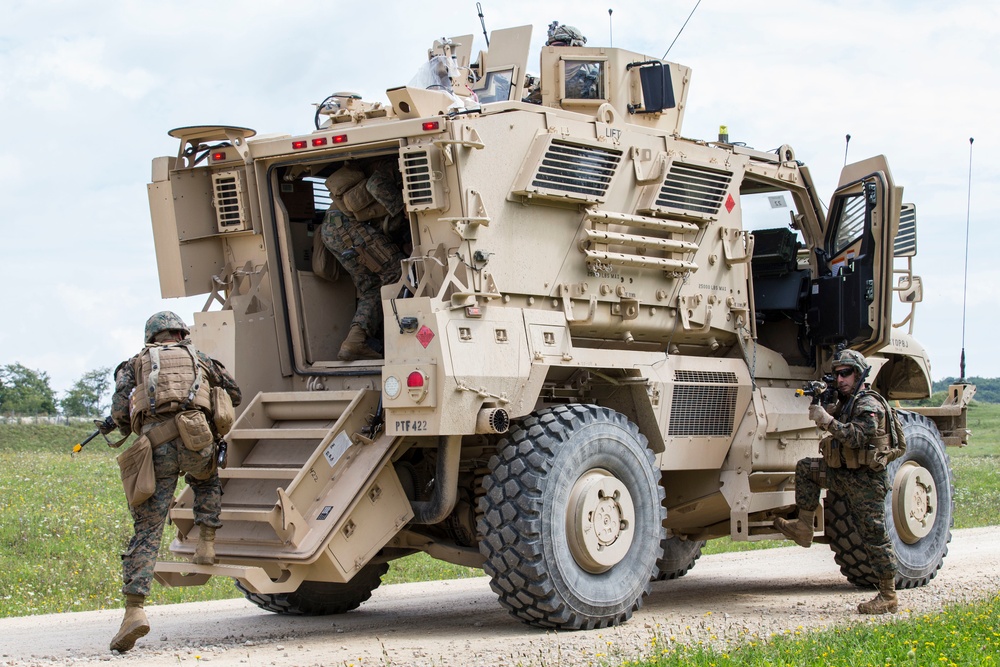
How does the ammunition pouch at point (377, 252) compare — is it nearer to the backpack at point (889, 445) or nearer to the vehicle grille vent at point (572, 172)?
the vehicle grille vent at point (572, 172)

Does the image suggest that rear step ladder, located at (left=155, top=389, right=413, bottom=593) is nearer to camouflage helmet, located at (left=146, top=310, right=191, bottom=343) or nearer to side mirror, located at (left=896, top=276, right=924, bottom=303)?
camouflage helmet, located at (left=146, top=310, right=191, bottom=343)

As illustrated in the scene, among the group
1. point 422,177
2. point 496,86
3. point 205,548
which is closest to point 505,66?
point 496,86

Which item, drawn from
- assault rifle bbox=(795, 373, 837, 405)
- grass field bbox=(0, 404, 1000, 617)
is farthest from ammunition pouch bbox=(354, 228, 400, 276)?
grass field bbox=(0, 404, 1000, 617)

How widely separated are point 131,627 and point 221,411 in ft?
4.22

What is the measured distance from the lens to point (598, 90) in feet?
29.9

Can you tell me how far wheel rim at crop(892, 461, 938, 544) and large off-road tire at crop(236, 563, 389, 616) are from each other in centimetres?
387

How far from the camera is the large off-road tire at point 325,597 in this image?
8.90 meters

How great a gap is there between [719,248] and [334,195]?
2.80m

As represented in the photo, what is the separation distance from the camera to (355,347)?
8.66 metres

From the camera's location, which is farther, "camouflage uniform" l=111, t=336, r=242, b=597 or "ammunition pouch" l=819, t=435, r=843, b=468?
"ammunition pouch" l=819, t=435, r=843, b=468

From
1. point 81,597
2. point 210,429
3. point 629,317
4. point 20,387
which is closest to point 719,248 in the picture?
point 629,317

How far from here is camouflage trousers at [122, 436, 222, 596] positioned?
7.12 metres

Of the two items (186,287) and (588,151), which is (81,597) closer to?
(186,287)

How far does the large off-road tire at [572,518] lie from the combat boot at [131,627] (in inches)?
76.1
